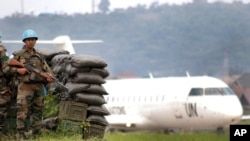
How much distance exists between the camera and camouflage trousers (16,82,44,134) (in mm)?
16391

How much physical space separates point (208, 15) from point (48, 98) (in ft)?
165

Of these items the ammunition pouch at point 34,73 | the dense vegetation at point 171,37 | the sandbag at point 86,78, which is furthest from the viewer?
the dense vegetation at point 171,37

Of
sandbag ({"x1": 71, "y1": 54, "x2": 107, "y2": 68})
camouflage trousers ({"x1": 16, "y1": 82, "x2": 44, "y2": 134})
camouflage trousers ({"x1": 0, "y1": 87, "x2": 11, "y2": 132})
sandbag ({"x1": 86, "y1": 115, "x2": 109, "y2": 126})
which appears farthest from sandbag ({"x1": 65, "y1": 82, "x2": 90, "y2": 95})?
camouflage trousers ({"x1": 0, "y1": 87, "x2": 11, "y2": 132})

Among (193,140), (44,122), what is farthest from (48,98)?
(193,140)

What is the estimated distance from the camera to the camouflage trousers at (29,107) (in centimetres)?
1639

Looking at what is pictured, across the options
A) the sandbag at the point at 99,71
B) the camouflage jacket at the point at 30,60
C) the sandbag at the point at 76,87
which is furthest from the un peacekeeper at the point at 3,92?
the sandbag at the point at 99,71

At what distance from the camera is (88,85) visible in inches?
692

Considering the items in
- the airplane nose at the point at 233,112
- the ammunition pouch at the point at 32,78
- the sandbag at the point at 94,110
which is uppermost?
the airplane nose at the point at 233,112

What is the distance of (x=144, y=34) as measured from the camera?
69250 mm

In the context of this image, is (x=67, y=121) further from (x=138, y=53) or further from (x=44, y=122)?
(x=138, y=53)

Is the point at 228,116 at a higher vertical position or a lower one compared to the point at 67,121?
higher

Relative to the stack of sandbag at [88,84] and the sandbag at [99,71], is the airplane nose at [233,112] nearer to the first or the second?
the sandbag at [99,71]

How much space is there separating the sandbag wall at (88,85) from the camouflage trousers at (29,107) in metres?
0.80

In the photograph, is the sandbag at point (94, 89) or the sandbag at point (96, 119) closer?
the sandbag at point (96, 119)
